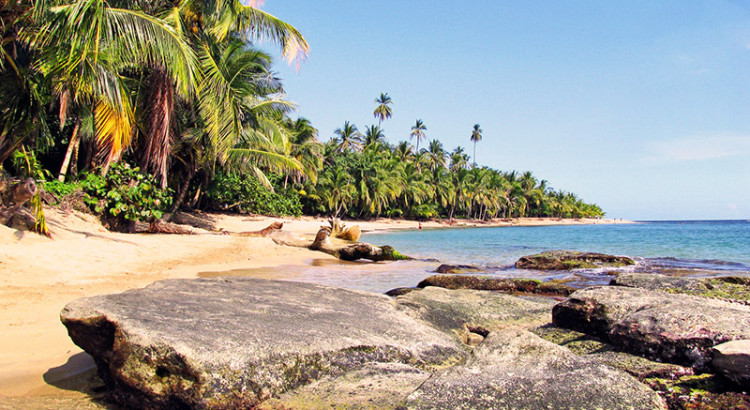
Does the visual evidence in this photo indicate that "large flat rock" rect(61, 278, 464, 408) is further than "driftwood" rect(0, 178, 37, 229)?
No

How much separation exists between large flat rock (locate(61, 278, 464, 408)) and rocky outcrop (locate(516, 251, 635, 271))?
30.9 feet

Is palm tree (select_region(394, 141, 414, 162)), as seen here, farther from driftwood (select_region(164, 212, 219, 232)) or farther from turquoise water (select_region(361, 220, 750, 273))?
driftwood (select_region(164, 212, 219, 232))

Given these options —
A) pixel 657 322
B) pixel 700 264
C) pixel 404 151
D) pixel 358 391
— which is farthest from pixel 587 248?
pixel 404 151

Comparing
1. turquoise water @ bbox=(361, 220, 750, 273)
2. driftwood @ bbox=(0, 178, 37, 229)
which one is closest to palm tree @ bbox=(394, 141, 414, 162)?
turquoise water @ bbox=(361, 220, 750, 273)

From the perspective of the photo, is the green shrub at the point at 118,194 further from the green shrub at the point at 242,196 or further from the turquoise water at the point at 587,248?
the green shrub at the point at 242,196

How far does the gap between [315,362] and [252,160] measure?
18118mm

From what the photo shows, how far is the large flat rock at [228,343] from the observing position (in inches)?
98.3

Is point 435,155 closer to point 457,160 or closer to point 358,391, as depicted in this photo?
point 457,160

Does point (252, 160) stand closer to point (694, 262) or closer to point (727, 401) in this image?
point (694, 262)

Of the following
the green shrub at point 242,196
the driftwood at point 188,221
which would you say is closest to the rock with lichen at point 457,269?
the driftwood at point 188,221

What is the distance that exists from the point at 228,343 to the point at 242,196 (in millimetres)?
24154

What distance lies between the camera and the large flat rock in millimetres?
2496

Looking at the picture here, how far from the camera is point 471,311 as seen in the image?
504cm

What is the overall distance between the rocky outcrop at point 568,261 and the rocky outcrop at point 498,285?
4767mm
